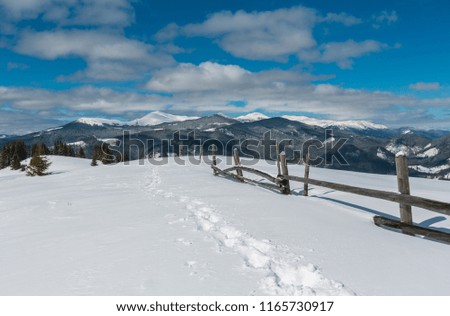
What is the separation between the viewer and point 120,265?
15.2ft

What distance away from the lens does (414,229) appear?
6.77 meters

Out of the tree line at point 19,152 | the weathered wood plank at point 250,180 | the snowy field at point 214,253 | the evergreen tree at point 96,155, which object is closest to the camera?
the snowy field at point 214,253

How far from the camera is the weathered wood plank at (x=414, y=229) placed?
615cm

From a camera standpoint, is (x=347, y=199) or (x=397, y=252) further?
(x=347, y=199)

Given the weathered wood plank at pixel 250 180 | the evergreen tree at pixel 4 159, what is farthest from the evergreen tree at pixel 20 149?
the weathered wood plank at pixel 250 180

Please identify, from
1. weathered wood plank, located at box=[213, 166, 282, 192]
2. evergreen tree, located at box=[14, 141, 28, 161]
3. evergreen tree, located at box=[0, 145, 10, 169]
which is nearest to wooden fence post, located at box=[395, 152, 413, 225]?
weathered wood plank, located at box=[213, 166, 282, 192]

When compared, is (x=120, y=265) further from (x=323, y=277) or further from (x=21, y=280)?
(x=323, y=277)

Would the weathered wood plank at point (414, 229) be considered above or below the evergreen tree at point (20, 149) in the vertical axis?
below

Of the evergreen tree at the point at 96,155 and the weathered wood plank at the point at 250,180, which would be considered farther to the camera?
the evergreen tree at the point at 96,155

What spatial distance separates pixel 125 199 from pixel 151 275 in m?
7.03

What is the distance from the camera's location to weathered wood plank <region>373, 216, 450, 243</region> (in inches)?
242

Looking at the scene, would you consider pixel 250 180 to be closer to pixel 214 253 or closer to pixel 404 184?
pixel 404 184

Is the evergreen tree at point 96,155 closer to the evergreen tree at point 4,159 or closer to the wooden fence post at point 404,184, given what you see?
the evergreen tree at point 4,159
